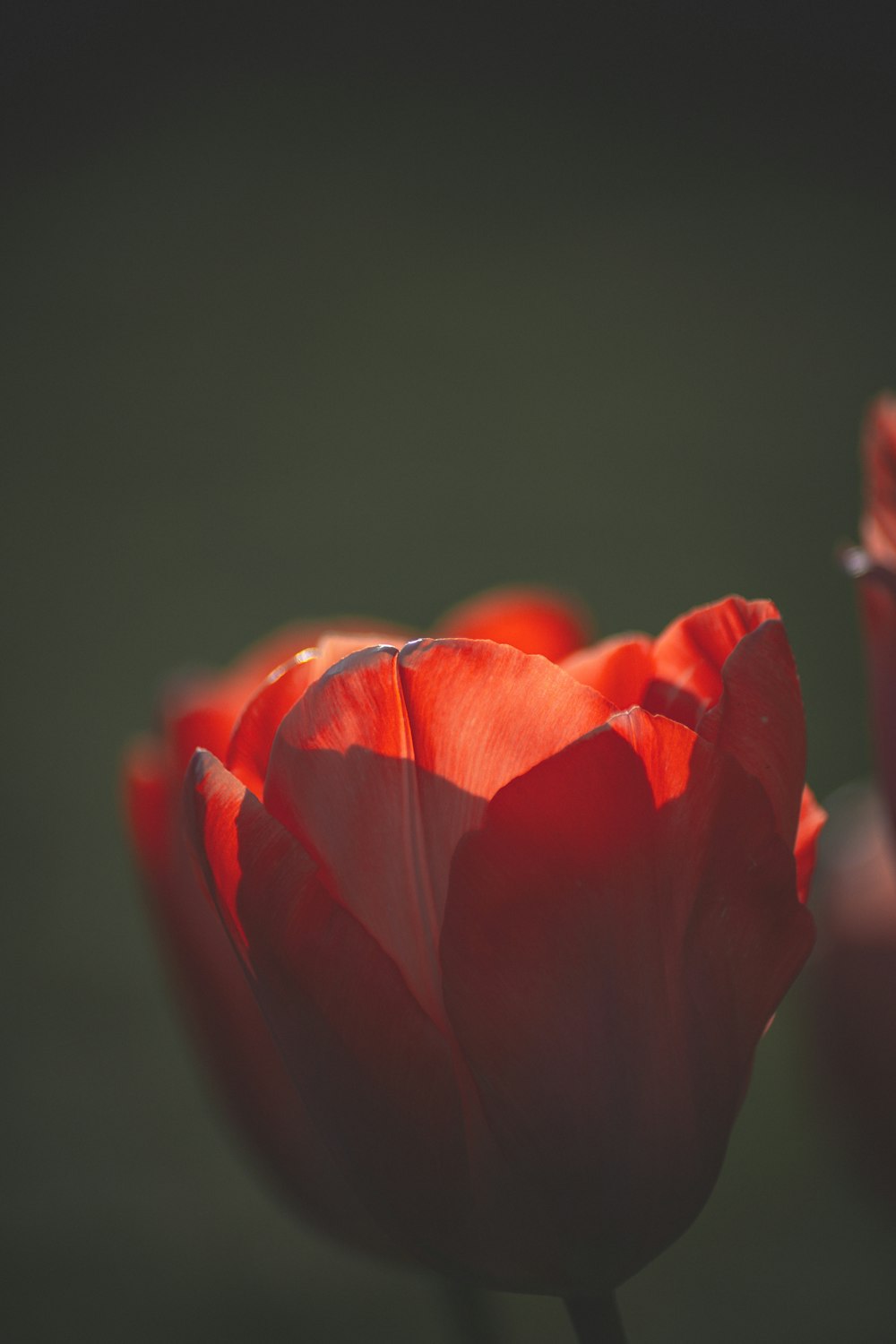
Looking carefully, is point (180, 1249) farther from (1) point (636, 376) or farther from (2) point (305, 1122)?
(1) point (636, 376)

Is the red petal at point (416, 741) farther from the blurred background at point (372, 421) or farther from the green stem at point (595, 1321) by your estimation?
the blurred background at point (372, 421)

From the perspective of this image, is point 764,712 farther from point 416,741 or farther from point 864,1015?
point 864,1015

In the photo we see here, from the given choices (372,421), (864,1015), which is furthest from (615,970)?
(372,421)

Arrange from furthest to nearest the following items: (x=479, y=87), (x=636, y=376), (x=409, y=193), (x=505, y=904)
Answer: (x=479, y=87)
(x=409, y=193)
(x=636, y=376)
(x=505, y=904)

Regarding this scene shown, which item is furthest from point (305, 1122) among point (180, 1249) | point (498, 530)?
point (498, 530)

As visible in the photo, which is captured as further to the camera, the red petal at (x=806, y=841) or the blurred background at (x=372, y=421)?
the blurred background at (x=372, y=421)

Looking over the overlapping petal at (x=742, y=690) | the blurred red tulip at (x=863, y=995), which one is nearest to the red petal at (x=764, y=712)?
the overlapping petal at (x=742, y=690)

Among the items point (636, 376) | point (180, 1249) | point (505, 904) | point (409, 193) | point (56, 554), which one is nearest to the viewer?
point (505, 904)
